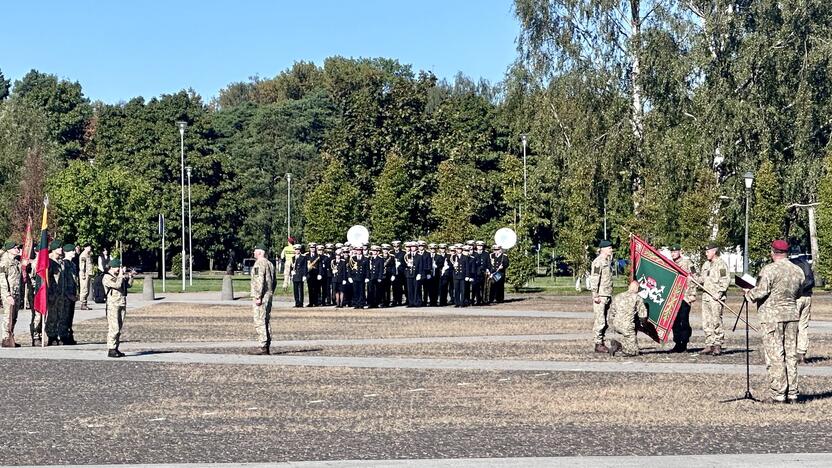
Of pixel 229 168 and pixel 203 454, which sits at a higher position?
pixel 229 168

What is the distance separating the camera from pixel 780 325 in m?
16.5

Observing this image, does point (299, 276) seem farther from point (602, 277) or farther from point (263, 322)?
point (602, 277)

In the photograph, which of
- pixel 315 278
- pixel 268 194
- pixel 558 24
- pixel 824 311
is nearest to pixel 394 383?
pixel 824 311

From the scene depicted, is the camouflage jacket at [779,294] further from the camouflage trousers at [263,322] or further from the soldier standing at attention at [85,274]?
the soldier standing at attention at [85,274]

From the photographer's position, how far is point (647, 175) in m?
52.4

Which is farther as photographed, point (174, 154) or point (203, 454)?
point (174, 154)

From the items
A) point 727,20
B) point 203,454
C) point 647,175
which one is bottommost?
point 203,454

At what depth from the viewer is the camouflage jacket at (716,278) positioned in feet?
77.4

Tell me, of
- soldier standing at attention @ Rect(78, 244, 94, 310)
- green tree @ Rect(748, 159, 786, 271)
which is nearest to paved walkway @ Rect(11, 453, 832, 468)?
soldier standing at attention @ Rect(78, 244, 94, 310)

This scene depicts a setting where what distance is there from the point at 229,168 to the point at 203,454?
85901 millimetres

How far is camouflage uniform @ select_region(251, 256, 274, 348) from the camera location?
78.5 feet

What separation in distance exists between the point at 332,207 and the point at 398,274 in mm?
35253

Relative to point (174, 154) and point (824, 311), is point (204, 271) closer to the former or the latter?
point (174, 154)

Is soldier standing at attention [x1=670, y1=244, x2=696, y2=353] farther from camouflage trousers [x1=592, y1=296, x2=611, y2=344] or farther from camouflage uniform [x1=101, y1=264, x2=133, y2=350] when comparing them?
camouflage uniform [x1=101, y1=264, x2=133, y2=350]
